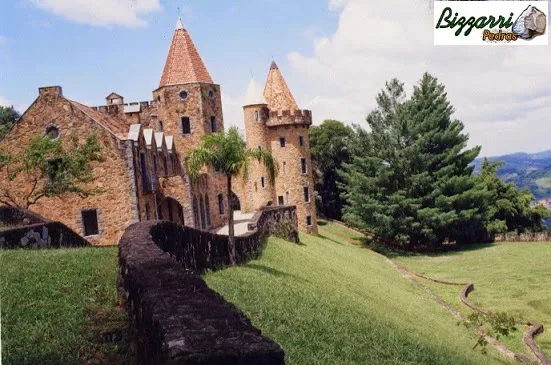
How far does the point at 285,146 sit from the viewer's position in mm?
42281

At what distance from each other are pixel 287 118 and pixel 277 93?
3153mm

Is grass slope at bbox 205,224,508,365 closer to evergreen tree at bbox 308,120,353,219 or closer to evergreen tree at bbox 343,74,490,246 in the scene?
evergreen tree at bbox 343,74,490,246

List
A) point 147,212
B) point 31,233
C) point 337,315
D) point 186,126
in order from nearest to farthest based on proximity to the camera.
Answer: point 337,315 < point 31,233 < point 147,212 < point 186,126

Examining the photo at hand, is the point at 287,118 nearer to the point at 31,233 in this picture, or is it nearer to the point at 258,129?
the point at 258,129

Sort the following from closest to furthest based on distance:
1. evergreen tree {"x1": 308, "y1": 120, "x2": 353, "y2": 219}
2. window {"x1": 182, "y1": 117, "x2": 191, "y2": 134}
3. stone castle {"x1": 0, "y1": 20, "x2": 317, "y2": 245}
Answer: stone castle {"x1": 0, "y1": 20, "x2": 317, "y2": 245}, window {"x1": 182, "y1": 117, "x2": 191, "y2": 134}, evergreen tree {"x1": 308, "y1": 120, "x2": 353, "y2": 219}

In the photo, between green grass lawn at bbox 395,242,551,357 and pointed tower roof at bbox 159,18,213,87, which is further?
pointed tower roof at bbox 159,18,213,87

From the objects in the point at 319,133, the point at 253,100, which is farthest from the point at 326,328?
the point at 319,133

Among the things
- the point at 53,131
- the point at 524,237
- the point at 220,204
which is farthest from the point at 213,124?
→ the point at 524,237

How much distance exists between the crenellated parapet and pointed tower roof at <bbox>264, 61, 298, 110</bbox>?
93 centimetres

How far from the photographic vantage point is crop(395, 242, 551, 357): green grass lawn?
20688 mm

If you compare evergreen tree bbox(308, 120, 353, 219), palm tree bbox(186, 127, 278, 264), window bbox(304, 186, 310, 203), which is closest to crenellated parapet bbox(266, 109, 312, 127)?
window bbox(304, 186, 310, 203)

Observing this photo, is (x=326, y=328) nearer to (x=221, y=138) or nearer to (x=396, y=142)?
(x=221, y=138)

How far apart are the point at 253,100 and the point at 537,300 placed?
25532 mm

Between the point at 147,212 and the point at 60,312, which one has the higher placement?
the point at 147,212
